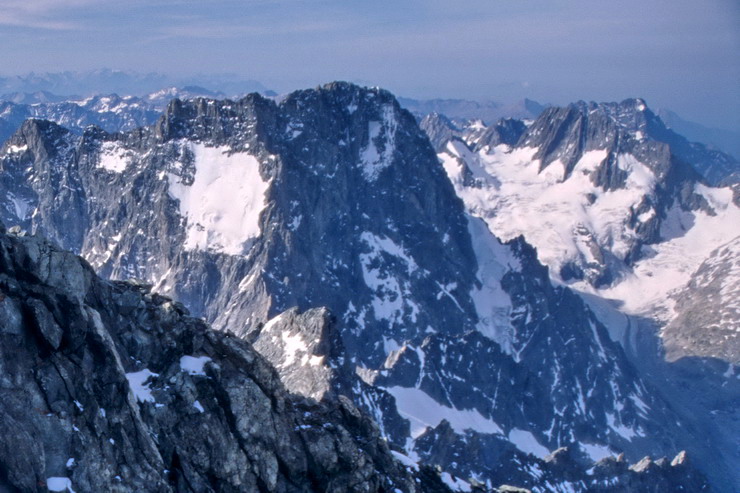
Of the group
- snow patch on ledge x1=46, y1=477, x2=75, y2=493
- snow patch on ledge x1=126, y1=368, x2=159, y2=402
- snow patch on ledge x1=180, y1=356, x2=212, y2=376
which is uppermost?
snow patch on ledge x1=180, y1=356, x2=212, y2=376

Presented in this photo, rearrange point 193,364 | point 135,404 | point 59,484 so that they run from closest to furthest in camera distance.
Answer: point 59,484, point 135,404, point 193,364

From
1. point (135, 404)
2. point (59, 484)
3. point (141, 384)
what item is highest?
point (135, 404)

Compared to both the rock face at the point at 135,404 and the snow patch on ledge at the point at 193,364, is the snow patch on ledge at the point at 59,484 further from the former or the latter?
the snow patch on ledge at the point at 193,364

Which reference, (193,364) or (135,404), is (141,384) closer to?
(193,364)

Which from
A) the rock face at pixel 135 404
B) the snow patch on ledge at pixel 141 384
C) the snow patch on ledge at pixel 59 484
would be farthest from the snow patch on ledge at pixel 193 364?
the snow patch on ledge at pixel 59 484

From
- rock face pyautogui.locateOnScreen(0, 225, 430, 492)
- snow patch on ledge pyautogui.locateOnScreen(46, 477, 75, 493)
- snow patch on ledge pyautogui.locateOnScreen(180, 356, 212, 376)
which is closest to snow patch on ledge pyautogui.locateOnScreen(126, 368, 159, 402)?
rock face pyautogui.locateOnScreen(0, 225, 430, 492)

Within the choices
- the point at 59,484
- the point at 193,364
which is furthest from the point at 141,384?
the point at 59,484

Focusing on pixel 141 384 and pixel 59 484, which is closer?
pixel 59 484

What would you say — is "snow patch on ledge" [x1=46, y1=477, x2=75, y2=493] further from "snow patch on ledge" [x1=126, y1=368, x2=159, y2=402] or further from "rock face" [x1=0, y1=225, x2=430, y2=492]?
"snow patch on ledge" [x1=126, y1=368, x2=159, y2=402]

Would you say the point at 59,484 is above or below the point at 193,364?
below

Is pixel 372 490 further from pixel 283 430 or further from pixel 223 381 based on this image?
pixel 223 381
